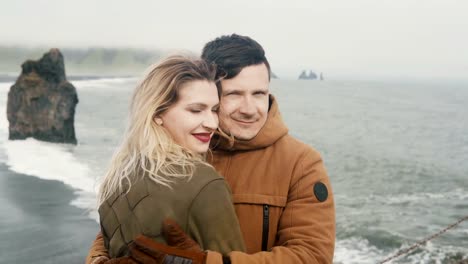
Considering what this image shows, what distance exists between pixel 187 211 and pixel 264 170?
0.74 meters

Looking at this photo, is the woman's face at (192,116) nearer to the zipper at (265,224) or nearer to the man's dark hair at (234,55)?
the man's dark hair at (234,55)

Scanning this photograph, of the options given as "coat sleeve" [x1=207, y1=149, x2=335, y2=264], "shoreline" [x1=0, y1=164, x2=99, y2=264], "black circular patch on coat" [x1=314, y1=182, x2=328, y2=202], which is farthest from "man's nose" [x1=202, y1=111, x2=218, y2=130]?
"shoreline" [x1=0, y1=164, x2=99, y2=264]

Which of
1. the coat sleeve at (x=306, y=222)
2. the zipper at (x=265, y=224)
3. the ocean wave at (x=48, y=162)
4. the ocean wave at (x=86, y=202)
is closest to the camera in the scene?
the coat sleeve at (x=306, y=222)

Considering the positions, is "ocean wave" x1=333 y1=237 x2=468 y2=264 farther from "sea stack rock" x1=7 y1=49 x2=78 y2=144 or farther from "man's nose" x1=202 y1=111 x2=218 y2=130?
"sea stack rock" x1=7 y1=49 x2=78 y2=144

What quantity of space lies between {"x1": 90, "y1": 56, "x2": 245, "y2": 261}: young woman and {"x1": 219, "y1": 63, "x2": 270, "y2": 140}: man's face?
0.18 m

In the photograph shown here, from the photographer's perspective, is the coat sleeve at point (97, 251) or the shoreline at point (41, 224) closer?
the coat sleeve at point (97, 251)

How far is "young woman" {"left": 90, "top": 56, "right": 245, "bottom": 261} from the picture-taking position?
2.28 m

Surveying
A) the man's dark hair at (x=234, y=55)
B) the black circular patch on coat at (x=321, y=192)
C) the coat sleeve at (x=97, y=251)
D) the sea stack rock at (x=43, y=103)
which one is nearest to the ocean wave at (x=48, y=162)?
the sea stack rock at (x=43, y=103)

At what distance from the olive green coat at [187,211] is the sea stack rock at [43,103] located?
35.5 meters

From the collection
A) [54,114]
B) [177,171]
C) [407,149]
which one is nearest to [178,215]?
[177,171]

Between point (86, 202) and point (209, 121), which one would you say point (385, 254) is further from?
point (209, 121)

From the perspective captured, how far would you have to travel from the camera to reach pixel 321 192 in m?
2.71

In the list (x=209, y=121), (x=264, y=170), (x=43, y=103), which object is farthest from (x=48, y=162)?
(x=209, y=121)

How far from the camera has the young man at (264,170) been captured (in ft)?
8.62
